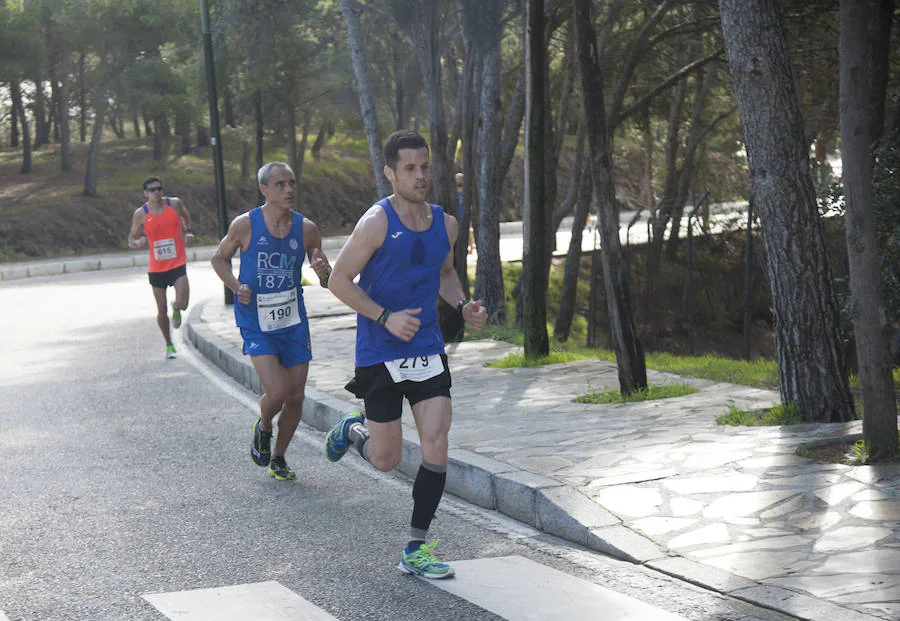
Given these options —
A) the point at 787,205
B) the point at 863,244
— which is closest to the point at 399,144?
the point at 863,244

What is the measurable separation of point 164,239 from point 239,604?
30.6ft

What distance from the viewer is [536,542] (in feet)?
19.1

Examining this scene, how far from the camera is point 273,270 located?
24.1 ft

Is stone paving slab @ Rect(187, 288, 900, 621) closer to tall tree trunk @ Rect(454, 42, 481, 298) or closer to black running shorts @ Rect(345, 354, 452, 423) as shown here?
black running shorts @ Rect(345, 354, 452, 423)

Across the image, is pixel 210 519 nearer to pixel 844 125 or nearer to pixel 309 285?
pixel 844 125

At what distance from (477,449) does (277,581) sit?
2.45 metres

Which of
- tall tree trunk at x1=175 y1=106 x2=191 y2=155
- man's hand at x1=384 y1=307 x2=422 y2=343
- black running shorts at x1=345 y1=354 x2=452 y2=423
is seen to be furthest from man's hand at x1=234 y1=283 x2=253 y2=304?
tall tree trunk at x1=175 y1=106 x2=191 y2=155

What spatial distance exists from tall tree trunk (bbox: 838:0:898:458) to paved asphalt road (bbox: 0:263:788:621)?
202cm

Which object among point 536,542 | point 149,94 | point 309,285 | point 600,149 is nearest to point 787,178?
point 600,149

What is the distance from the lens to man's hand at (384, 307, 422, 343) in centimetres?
502

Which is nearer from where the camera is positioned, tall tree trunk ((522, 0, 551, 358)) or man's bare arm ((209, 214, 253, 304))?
man's bare arm ((209, 214, 253, 304))

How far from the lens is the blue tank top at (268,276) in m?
7.31

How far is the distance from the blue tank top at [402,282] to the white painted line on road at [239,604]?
1065 mm

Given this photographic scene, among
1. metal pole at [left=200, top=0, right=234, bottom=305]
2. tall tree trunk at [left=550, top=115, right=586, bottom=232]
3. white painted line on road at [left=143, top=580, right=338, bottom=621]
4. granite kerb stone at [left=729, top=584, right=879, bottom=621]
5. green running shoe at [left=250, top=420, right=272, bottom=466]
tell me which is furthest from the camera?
tall tree trunk at [left=550, top=115, right=586, bottom=232]
